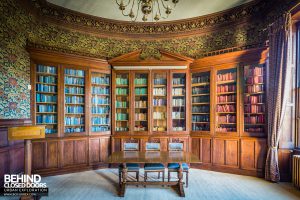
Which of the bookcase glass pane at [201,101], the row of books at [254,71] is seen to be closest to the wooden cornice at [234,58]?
the row of books at [254,71]

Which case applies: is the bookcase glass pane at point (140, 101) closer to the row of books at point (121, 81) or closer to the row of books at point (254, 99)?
the row of books at point (121, 81)

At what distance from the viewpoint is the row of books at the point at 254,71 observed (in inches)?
178

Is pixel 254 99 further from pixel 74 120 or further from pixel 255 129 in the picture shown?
pixel 74 120

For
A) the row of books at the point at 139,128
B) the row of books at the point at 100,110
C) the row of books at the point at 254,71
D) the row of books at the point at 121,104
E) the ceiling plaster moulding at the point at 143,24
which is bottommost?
the row of books at the point at 139,128

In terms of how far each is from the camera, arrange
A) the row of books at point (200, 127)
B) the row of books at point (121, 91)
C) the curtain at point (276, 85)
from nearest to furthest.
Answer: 1. the curtain at point (276, 85)
2. the row of books at point (200, 127)
3. the row of books at point (121, 91)

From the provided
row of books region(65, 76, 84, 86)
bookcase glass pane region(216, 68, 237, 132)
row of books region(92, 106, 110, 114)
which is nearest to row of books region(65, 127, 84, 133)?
row of books region(92, 106, 110, 114)

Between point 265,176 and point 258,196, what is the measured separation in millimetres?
1004

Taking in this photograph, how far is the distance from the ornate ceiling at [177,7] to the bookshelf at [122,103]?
1.77 metres

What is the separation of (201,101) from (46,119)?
406cm

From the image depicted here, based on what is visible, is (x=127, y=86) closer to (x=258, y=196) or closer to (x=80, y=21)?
(x=80, y=21)

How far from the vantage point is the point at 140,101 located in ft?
18.0

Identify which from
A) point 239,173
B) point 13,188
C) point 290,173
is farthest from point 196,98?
point 13,188

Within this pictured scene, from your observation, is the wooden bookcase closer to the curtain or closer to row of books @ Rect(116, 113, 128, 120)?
row of books @ Rect(116, 113, 128, 120)

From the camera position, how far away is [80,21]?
5.47 meters
